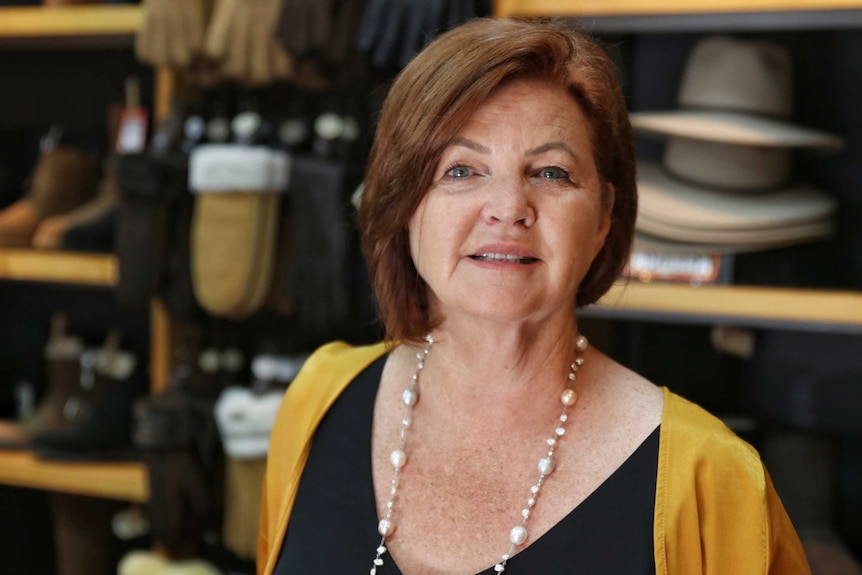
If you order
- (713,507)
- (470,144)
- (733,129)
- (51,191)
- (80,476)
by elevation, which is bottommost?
(80,476)

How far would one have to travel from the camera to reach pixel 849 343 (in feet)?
7.09

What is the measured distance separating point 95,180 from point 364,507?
2.11 metres

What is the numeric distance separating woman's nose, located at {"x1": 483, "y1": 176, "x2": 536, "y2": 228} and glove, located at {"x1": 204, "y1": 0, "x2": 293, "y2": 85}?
1.41 m

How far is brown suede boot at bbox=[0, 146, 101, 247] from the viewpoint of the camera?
2953 mm

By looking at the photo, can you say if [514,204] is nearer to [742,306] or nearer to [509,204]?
[509,204]

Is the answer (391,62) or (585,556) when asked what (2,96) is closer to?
(391,62)

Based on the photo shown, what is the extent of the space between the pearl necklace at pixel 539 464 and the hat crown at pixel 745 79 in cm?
106

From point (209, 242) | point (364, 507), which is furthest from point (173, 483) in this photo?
point (364, 507)

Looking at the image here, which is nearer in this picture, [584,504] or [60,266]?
[584,504]

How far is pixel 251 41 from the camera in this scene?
246cm

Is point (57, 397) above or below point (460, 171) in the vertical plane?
below

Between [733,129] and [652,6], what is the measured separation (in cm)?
31

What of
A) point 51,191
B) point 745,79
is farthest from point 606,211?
point 51,191

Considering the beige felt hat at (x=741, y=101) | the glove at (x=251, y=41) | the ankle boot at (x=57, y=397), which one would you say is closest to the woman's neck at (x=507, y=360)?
the beige felt hat at (x=741, y=101)
